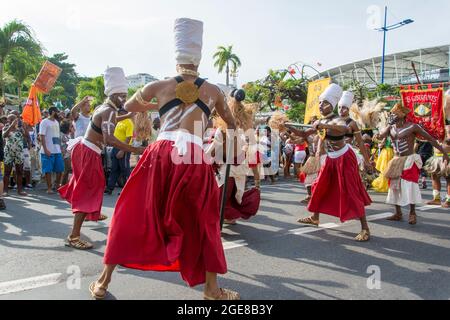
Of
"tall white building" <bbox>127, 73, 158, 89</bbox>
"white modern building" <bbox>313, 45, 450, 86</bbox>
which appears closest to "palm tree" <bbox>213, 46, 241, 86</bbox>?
"white modern building" <bbox>313, 45, 450, 86</bbox>

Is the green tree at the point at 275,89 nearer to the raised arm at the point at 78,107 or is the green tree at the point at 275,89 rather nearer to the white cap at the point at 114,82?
the raised arm at the point at 78,107

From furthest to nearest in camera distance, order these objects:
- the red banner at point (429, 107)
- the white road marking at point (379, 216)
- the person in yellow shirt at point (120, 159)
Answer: the person in yellow shirt at point (120, 159)
the red banner at point (429, 107)
the white road marking at point (379, 216)

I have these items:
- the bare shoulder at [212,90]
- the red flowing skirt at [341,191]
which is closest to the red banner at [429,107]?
the red flowing skirt at [341,191]

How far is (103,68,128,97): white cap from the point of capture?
5.18 metres

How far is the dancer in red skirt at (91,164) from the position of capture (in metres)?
4.91

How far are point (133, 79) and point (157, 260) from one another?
395 feet

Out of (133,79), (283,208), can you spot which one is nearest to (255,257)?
(283,208)

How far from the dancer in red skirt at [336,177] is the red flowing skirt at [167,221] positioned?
2889 millimetres

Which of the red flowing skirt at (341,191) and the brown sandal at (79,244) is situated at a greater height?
the red flowing skirt at (341,191)

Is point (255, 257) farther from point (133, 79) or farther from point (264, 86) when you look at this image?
point (133, 79)

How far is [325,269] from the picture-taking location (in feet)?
14.2

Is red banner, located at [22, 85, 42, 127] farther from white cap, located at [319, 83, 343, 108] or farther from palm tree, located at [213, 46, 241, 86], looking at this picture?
palm tree, located at [213, 46, 241, 86]

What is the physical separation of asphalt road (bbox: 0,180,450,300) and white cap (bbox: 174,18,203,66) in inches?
77.6

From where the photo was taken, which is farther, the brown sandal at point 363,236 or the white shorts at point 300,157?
the white shorts at point 300,157
